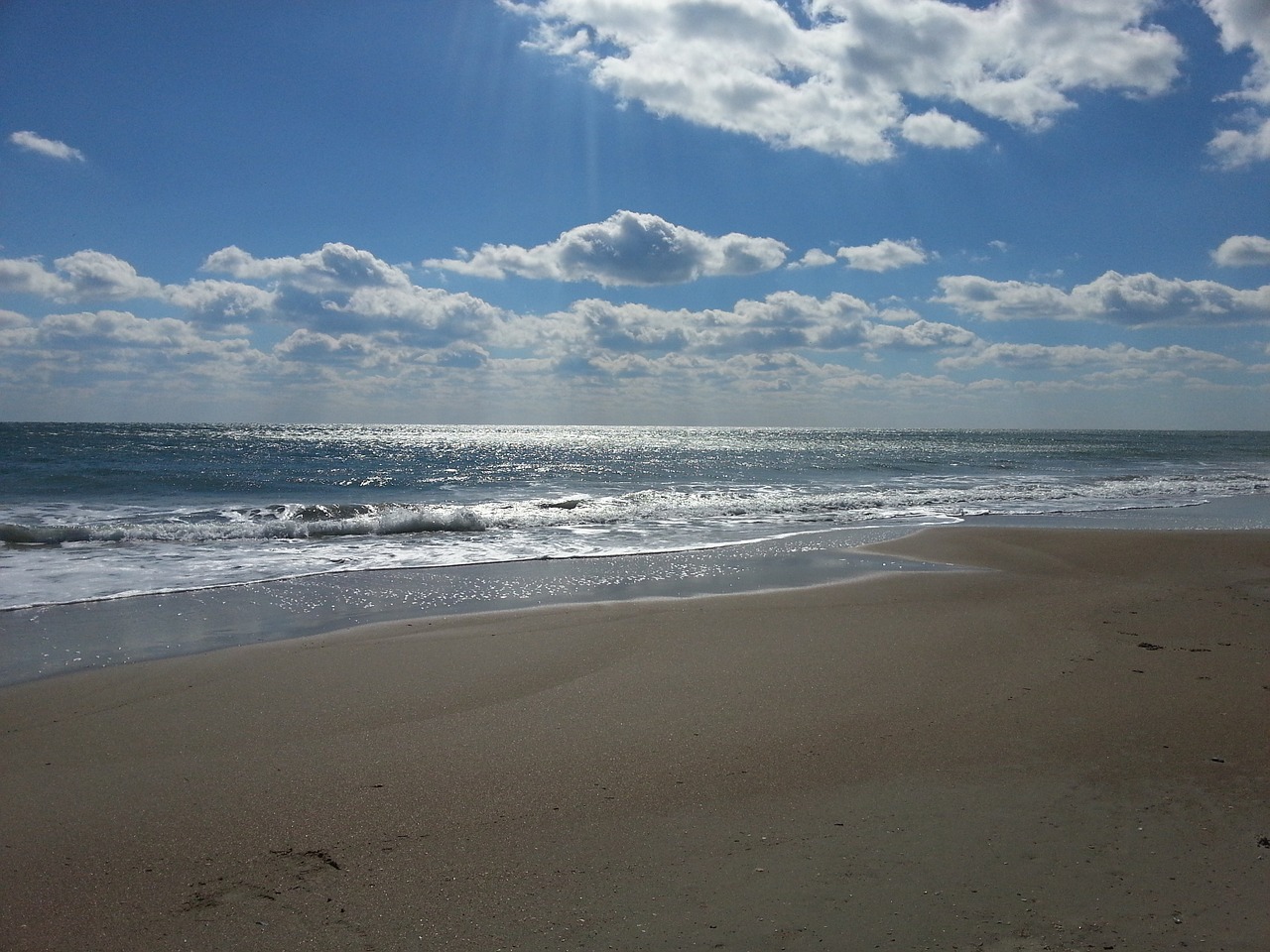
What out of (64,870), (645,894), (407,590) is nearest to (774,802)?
(645,894)

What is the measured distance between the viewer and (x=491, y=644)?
6.98 meters

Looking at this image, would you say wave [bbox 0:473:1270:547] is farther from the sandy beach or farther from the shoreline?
the sandy beach

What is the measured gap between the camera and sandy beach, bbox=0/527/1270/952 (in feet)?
9.85

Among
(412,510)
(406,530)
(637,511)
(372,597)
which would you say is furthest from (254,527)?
(637,511)

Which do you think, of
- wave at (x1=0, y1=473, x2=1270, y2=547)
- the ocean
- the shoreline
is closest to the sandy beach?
the shoreline

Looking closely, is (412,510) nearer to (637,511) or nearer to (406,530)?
(406,530)

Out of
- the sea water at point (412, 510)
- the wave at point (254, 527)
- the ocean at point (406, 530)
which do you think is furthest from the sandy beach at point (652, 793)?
the wave at point (254, 527)

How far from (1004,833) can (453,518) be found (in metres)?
14.4

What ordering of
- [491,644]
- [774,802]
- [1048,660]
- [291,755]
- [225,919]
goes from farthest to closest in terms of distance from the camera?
[491,644] → [1048,660] → [291,755] → [774,802] → [225,919]

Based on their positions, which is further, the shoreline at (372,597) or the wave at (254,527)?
the wave at (254,527)

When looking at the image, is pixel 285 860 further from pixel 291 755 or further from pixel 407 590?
pixel 407 590

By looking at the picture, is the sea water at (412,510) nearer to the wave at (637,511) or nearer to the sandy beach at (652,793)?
the wave at (637,511)

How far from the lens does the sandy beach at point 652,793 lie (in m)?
3.00

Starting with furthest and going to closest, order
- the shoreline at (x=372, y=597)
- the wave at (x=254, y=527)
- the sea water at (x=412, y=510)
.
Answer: the wave at (x=254, y=527) → the sea water at (x=412, y=510) → the shoreline at (x=372, y=597)
